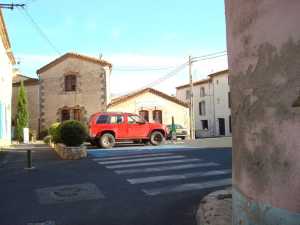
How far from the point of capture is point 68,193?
8.01m

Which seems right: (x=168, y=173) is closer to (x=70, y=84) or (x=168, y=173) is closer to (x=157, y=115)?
(x=70, y=84)

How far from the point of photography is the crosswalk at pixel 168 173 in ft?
28.0

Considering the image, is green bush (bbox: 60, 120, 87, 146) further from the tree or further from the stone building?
the tree

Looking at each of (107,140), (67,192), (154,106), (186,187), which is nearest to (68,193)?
(67,192)

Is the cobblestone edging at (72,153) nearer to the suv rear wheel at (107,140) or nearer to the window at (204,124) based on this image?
the suv rear wheel at (107,140)

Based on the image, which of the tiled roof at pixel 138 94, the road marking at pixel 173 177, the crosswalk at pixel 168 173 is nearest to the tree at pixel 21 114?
the tiled roof at pixel 138 94

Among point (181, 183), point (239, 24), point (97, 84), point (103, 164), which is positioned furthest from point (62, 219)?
point (97, 84)

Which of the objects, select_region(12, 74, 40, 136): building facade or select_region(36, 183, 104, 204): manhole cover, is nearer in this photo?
select_region(36, 183, 104, 204): manhole cover

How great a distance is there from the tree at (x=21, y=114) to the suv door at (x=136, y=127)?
532 inches

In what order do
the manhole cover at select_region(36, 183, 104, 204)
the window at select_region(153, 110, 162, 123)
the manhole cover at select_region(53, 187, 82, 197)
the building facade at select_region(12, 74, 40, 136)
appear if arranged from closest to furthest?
the manhole cover at select_region(36, 183, 104, 204)
the manhole cover at select_region(53, 187, 82, 197)
the building facade at select_region(12, 74, 40, 136)
the window at select_region(153, 110, 162, 123)

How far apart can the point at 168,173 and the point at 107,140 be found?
10348mm

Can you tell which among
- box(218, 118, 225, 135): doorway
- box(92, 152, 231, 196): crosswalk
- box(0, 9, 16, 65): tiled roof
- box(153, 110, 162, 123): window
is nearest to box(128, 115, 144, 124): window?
box(92, 152, 231, 196): crosswalk

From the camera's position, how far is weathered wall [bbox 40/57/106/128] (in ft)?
105

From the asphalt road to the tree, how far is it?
1866 cm
